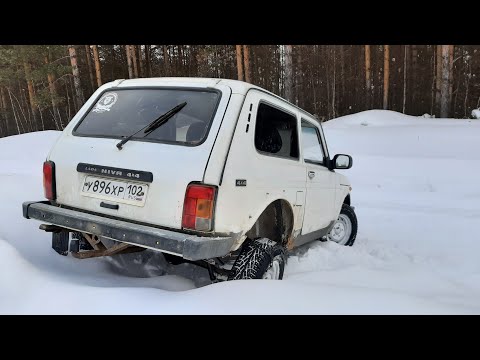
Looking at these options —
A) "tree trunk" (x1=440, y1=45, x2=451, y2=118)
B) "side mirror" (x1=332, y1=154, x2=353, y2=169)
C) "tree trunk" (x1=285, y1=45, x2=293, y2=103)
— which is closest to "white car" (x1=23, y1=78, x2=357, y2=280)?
"side mirror" (x1=332, y1=154, x2=353, y2=169)

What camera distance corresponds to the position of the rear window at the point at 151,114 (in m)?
2.75

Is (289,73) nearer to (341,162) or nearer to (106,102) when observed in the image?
(341,162)

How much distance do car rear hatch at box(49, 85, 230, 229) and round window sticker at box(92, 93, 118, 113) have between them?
0.01 meters

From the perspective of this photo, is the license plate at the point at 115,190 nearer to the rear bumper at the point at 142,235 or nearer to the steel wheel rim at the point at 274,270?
the rear bumper at the point at 142,235

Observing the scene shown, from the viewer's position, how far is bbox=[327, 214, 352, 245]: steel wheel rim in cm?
494

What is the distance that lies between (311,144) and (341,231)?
1640mm

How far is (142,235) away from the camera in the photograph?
2.46m

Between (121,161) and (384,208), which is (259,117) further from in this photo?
(384,208)

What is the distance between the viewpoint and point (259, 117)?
2996 millimetres

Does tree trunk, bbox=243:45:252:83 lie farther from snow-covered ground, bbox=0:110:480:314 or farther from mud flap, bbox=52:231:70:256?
mud flap, bbox=52:231:70:256

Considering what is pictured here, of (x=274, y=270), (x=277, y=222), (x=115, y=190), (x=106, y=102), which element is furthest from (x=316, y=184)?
(x=106, y=102)

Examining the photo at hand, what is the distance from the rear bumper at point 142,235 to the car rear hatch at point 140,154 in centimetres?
10
